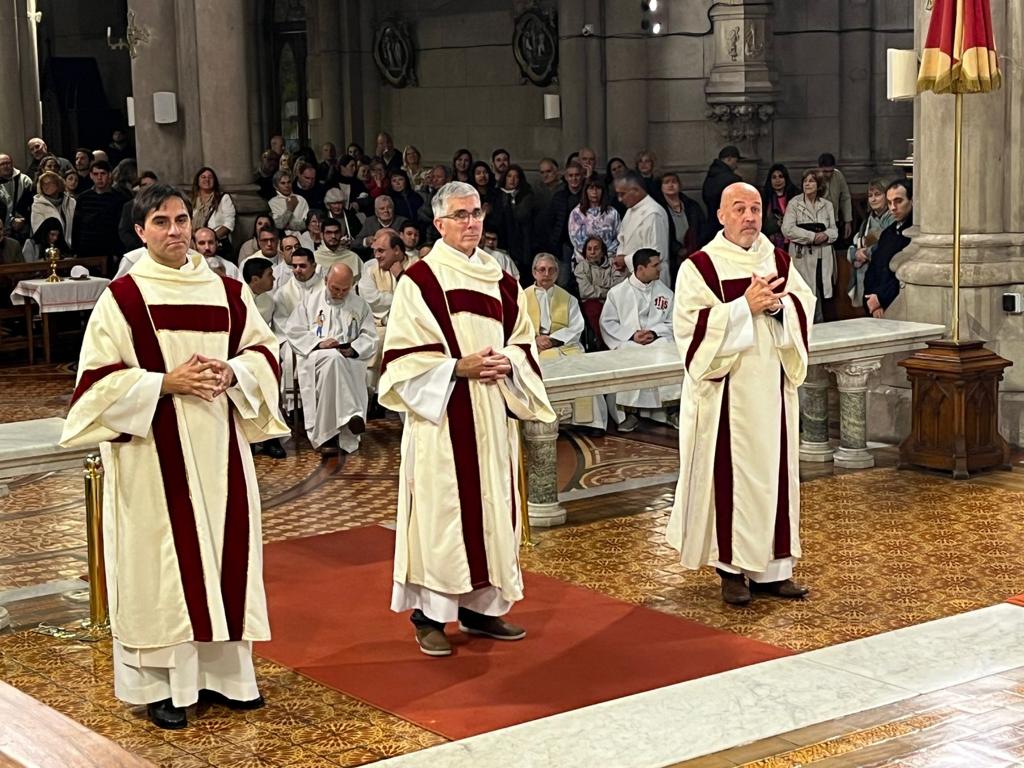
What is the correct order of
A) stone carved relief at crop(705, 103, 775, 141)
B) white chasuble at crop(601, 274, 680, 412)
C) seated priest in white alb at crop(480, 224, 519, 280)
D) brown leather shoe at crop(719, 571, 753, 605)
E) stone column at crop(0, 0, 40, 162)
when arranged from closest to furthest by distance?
brown leather shoe at crop(719, 571, 753, 605), white chasuble at crop(601, 274, 680, 412), seated priest in white alb at crop(480, 224, 519, 280), stone carved relief at crop(705, 103, 775, 141), stone column at crop(0, 0, 40, 162)

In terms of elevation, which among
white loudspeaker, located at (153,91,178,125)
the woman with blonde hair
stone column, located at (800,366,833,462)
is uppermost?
white loudspeaker, located at (153,91,178,125)

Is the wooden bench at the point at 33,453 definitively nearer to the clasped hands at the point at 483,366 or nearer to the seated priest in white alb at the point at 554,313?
the clasped hands at the point at 483,366

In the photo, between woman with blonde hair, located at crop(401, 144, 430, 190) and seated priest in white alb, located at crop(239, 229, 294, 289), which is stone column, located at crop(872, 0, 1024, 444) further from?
woman with blonde hair, located at crop(401, 144, 430, 190)

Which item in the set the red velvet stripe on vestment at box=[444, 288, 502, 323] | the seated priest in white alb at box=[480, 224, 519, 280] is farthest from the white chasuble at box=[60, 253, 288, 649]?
the seated priest in white alb at box=[480, 224, 519, 280]

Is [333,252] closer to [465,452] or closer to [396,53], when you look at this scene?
[465,452]

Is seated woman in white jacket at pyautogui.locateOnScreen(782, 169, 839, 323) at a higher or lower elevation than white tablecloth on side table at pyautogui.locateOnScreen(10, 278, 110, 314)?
higher

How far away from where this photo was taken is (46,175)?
15180 mm

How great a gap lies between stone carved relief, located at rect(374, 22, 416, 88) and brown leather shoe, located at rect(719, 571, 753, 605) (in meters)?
15.0

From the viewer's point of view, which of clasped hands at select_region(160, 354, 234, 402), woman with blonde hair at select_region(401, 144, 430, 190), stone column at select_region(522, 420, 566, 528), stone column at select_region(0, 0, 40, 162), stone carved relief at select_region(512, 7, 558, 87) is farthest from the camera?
stone carved relief at select_region(512, 7, 558, 87)

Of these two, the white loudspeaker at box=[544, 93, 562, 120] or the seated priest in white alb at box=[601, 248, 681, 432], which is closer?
the seated priest in white alb at box=[601, 248, 681, 432]

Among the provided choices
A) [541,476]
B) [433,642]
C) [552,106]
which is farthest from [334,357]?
[552,106]

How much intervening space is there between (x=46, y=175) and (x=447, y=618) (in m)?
10.1

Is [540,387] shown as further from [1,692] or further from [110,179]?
[110,179]

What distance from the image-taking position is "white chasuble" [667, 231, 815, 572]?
6.81 m
